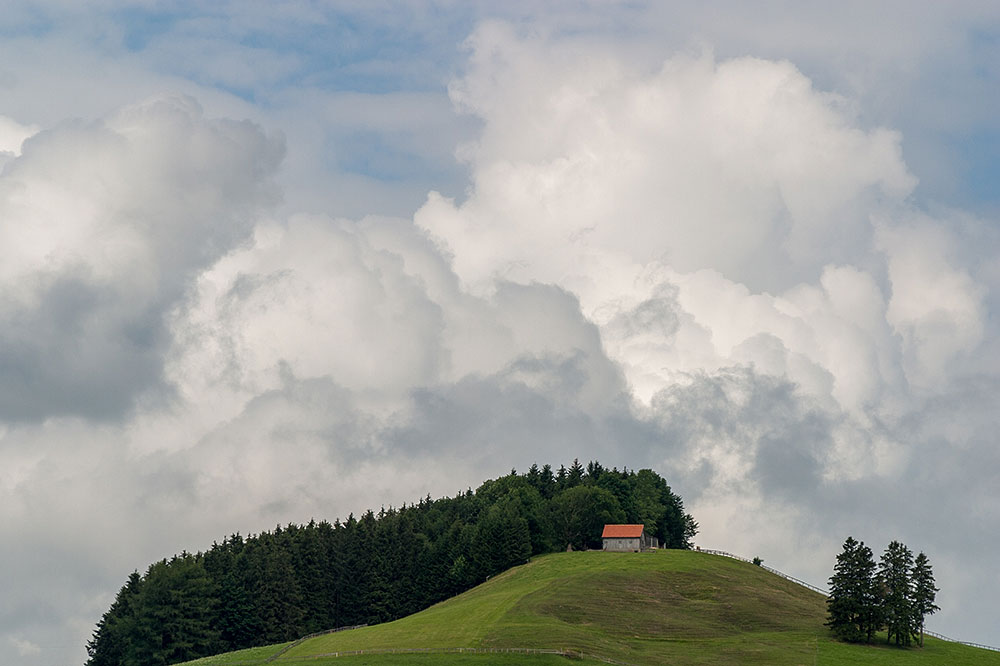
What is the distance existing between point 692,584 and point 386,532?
58.4 meters

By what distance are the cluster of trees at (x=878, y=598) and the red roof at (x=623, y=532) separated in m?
52.3

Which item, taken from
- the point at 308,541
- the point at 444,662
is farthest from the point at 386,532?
the point at 444,662

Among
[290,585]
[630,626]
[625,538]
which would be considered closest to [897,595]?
[630,626]

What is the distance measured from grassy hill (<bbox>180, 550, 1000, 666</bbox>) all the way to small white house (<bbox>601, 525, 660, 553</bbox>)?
20761 millimetres

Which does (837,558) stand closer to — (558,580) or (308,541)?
(558,580)

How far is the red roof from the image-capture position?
197500 millimetres

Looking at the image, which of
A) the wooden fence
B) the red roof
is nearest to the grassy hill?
the wooden fence

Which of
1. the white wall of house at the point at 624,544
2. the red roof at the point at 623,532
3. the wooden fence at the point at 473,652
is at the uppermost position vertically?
the red roof at the point at 623,532

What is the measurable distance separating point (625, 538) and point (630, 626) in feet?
194

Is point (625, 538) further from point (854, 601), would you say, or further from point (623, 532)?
point (854, 601)

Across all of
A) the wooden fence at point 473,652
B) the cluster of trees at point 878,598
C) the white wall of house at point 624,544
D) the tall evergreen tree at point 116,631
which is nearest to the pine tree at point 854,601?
the cluster of trees at point 878,598

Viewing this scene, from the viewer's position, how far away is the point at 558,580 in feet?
535

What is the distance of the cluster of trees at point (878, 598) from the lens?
141 metres

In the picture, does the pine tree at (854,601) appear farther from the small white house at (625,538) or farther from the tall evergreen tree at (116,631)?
the tall evergreen tree at (116,631)
